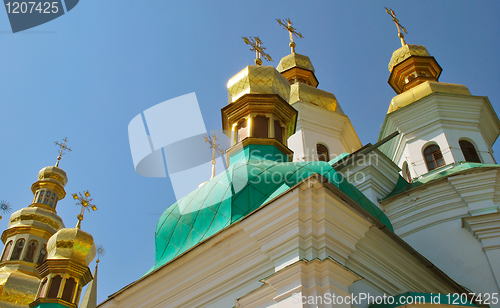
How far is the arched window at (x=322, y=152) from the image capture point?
1474cm

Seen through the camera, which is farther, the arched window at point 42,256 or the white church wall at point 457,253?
the arched window at point 42,256

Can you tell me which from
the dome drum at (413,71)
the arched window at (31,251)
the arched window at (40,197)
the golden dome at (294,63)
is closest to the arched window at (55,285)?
the arched window at (31,251)

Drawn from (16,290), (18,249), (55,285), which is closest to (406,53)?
(55,285)

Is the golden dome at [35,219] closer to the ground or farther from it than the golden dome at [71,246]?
farther from it

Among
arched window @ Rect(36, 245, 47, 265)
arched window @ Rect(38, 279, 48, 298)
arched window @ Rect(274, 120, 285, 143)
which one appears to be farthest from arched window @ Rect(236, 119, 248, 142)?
arched window @ Rect(36, 245, 47, 265)

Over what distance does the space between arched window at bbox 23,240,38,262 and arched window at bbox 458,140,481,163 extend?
52.7 feet

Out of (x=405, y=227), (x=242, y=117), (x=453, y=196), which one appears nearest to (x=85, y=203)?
(x=242, y=117)

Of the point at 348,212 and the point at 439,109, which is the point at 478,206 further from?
the point at 348,212

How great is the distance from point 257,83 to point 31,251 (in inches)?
A: 539

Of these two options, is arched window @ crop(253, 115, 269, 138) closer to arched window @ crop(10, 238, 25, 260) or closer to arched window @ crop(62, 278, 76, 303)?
arched window @ crop(62, 278, 76, 303)

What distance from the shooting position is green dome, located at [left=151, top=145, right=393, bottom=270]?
7461 mm

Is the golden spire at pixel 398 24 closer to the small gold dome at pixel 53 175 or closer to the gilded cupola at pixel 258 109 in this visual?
the gilded cupola at pixel 258 109

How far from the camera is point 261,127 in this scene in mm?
10188

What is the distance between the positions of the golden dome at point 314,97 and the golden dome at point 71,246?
7.60 m
